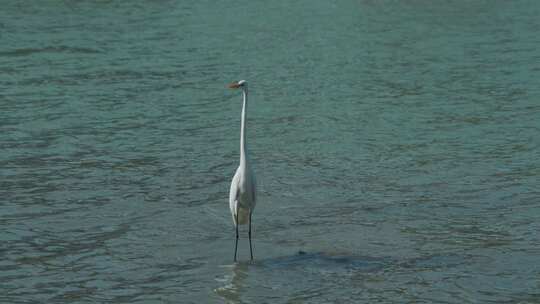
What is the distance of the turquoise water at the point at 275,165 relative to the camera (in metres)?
11.4

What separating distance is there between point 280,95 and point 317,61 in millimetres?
5432

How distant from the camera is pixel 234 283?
37.1ft

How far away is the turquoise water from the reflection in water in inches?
1.3

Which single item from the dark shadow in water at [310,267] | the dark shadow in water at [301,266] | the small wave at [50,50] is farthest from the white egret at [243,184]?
the small wave at [50,50]

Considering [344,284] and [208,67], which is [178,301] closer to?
[344,284]

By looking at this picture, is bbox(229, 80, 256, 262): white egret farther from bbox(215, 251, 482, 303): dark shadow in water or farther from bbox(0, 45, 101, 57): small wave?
bbox(0, 45, 101, 57): small wave

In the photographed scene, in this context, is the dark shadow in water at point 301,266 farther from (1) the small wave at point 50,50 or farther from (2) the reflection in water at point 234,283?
(1) the small wave at point 50,50

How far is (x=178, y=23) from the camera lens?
37.8m

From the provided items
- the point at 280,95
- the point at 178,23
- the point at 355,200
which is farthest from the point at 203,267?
the point at 178,23

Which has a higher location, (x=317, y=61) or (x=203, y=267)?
(x=317, y=61)

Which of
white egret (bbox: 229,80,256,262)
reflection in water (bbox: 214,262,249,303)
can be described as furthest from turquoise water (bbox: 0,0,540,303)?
white egret (bbox: 229,80,256,262)

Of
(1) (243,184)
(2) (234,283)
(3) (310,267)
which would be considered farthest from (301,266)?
(1) (243,184)

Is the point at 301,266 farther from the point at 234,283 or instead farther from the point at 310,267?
the point at 234,283

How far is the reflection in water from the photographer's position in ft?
35.6
